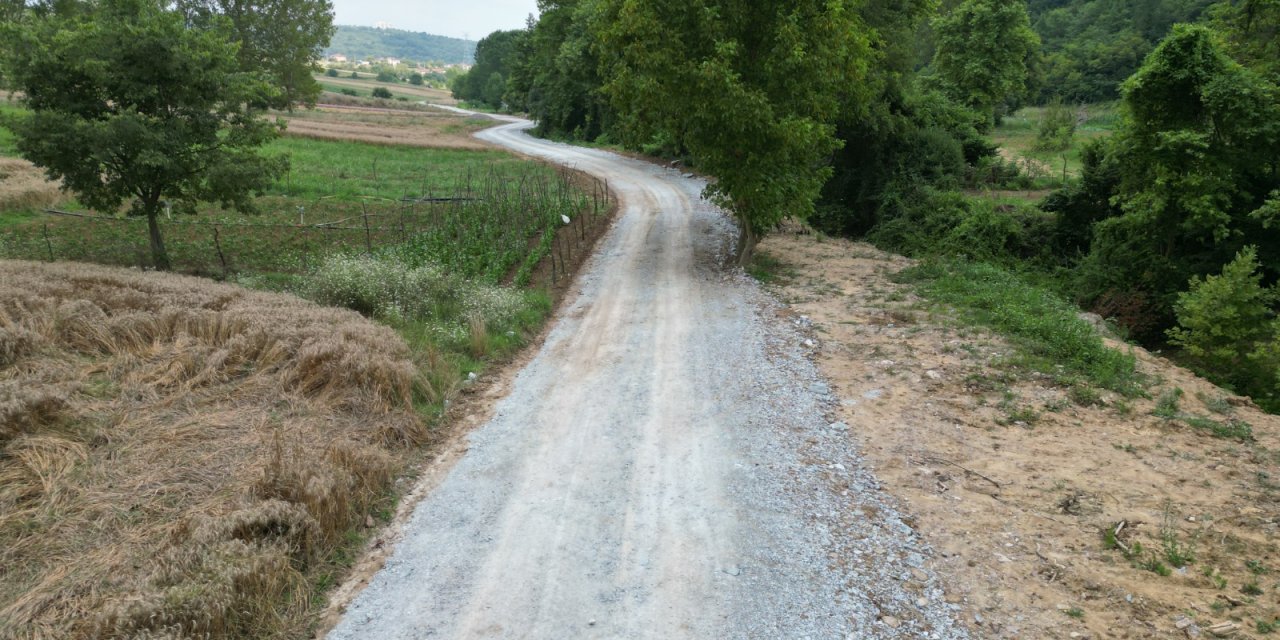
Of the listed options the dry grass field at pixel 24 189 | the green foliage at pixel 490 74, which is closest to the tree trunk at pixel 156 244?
the dry grass field at pixel 24 189

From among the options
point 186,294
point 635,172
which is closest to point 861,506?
point 186,294

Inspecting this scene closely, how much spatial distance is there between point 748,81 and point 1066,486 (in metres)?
12.8

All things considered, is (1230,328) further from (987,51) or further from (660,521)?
(987,51)

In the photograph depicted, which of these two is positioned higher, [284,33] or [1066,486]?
[284,33]

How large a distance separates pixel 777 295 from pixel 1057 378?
6802 mm

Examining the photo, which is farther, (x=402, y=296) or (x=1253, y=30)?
(x=1253, y=30)

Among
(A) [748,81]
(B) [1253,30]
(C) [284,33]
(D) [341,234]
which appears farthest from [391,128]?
(B) [1253,30]

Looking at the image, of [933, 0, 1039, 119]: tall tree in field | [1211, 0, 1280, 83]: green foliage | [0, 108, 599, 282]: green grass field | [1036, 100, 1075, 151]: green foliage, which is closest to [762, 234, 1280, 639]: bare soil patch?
[0, 108, 599, 282]: green grass field

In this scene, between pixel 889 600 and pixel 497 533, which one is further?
pixel 497 533

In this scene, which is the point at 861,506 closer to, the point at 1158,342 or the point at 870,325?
the point at 870,325

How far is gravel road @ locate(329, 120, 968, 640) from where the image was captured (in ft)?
21.4

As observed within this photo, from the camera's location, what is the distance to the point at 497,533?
7.79 metres

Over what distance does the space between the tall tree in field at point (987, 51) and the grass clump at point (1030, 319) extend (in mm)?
30474

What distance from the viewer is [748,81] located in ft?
60.2
